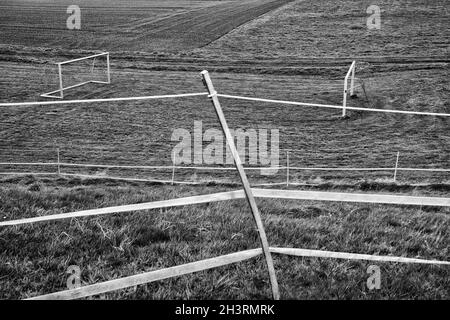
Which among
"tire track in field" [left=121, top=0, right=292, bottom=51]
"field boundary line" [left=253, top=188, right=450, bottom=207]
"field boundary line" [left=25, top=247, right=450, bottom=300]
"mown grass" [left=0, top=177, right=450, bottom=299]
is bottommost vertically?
"mown grass" [left=0, top=177, right=450, bottom=299]

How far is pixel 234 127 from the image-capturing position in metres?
13.6

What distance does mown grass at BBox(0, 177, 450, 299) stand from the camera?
3742 millimetres

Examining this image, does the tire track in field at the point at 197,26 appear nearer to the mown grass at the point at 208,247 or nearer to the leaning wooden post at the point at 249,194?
the mown grass at the point at 208,247

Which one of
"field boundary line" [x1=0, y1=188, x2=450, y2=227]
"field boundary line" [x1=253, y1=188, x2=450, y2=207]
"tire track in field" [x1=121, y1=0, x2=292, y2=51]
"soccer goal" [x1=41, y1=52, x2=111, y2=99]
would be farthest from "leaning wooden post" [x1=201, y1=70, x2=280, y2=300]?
"tire track in field" [x1=121, y1=0, x2=292, y2=51]

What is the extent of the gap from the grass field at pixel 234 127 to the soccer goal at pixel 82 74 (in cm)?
44

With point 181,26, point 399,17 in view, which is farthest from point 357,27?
point 181,26

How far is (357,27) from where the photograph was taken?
27203 mm

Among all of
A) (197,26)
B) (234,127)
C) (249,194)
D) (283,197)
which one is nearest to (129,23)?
(197,26)

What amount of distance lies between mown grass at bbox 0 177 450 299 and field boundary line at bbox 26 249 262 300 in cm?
17

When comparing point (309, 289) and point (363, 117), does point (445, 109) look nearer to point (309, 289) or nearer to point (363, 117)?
point (363, 117)

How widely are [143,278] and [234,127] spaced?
1026cm

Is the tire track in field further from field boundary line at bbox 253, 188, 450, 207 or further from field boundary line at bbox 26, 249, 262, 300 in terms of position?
field boundary line at bbox 26, 249, 262, 300

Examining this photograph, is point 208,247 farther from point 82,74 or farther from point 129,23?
point 129,23

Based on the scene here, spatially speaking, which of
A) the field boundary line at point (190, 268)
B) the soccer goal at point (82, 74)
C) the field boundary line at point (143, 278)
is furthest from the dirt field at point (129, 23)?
the field boundary line at point (143, 278)
